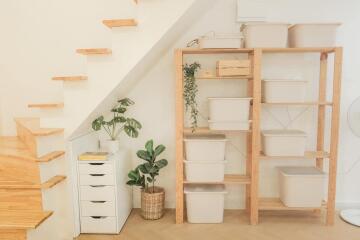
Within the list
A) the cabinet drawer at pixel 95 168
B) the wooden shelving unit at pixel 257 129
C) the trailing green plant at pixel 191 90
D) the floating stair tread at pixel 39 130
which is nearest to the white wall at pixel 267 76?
the trailing green plant at pixel 191 90

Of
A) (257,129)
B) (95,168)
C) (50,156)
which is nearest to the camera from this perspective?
(50,156)

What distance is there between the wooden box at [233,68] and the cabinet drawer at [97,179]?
4.50 feet

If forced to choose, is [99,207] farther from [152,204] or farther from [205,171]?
[205,171]

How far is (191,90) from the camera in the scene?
2.78 meters

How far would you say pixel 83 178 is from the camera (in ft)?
8.19

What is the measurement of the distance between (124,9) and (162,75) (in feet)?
2.62

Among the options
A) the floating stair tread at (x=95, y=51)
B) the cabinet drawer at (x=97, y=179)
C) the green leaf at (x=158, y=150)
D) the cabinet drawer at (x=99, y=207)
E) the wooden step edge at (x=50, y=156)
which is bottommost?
the cabinet drawer at (x=99, y=207)

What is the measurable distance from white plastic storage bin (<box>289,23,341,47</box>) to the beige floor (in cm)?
169

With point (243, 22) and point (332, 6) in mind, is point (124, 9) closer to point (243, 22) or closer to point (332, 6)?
point (243, 22)

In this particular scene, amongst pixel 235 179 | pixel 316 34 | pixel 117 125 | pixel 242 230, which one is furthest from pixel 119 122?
pixel 316 34

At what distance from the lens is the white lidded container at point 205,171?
267 centimetres

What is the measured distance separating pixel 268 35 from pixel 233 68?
0.43 meters

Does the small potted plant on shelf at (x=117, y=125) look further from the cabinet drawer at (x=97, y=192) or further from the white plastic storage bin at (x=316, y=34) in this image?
the white plastic storage bin at (x=316, y=34)

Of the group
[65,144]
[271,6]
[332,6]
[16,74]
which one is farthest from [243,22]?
[16,74]
